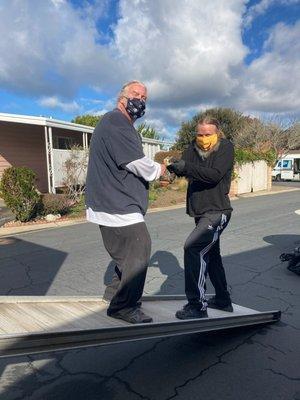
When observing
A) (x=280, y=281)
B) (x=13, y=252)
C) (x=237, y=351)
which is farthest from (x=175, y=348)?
(x=13, y=252)

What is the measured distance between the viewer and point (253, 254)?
7008 mm

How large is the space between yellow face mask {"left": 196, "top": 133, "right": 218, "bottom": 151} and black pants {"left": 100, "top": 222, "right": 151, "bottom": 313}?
991 mm

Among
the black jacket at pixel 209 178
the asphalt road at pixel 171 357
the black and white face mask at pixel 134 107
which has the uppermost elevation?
the black and white face mask at pixel 134 107

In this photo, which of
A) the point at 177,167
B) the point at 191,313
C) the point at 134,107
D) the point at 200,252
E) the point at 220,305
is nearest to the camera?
the point at 134,107

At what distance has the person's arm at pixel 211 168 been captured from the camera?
127 inches

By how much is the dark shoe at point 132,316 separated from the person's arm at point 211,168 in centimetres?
122

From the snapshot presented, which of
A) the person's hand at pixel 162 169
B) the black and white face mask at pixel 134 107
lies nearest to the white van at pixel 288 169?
the person's hand at pixel 162 169

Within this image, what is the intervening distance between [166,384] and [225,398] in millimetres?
463

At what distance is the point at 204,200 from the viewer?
353cm

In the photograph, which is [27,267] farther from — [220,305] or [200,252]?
[200,252]

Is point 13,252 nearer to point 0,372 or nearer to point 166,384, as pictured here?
point 0,372

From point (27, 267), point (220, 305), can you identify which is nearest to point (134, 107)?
point (220, 305)

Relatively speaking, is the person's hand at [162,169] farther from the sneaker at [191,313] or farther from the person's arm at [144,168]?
the sneaker at [191,313]

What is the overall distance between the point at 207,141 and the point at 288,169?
39.4 m
